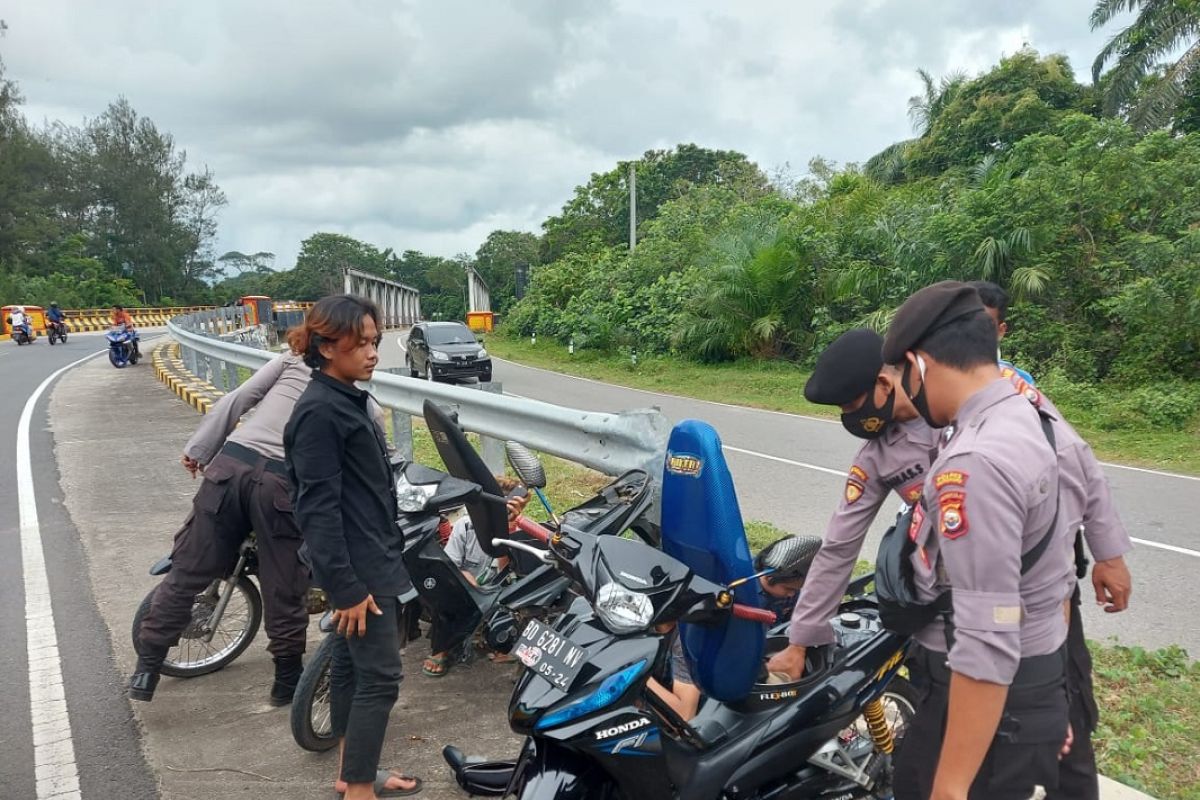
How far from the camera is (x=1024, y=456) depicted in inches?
62.8

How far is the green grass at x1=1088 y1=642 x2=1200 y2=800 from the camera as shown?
2.86 metres

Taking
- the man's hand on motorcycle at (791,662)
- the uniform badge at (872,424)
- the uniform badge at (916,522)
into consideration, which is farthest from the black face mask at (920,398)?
the man's hand on motorcycle at (791,662)

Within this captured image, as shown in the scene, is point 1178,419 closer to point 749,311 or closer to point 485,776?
point 749,311

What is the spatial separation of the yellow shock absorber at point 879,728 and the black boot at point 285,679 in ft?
7.92

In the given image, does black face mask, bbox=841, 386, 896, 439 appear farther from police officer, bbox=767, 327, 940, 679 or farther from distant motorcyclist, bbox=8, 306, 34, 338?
distant motorcyclist, bbox=8, 306, 34, 338

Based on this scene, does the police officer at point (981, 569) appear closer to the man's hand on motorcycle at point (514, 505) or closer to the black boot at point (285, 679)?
the man's hand on motorcycle at point (514, 505)

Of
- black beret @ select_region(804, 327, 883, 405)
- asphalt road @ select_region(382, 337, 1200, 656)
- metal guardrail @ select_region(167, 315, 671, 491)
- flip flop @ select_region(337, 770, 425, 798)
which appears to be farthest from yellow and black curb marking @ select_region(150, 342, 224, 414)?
black beret @ select_region(804, 327, 883, 405)

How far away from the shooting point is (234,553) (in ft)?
12.1

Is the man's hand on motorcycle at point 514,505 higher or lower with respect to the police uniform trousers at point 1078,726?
higher

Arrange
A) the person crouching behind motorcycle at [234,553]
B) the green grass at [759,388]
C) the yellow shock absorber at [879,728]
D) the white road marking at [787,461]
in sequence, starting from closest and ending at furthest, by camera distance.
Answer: the yellow shock absorber at [879,728]
the person crouching behind motorcycle at [234,553]
the white road marking at [787,461]
the green grass at [759,388]

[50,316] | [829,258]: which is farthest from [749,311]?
[50,316]

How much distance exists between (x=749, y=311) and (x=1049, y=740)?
1684 centimetres

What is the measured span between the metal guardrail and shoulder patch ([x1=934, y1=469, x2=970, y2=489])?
79.1 inches

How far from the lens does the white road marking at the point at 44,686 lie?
3049 mm
